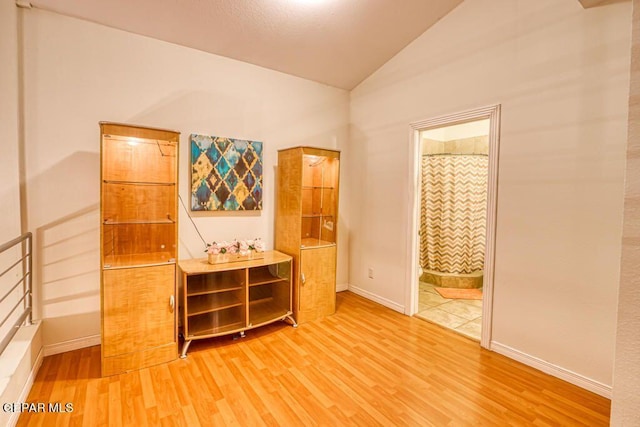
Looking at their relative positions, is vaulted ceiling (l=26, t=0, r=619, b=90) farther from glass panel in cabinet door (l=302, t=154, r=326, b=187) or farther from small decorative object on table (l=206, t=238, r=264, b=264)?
small decorative object on table (l=206, t=238, r=264, b=264)

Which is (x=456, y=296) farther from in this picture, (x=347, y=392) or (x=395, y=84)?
(x=395, y=84)

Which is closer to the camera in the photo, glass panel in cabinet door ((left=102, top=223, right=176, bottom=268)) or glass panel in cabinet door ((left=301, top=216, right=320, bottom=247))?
glass panel in cabinet door ((left=102, top=223, right=176, bottom=268))

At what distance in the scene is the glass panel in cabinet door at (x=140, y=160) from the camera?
2.49 meters

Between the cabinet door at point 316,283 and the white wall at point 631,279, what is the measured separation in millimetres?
2504

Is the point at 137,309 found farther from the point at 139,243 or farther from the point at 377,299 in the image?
the point at 377,299

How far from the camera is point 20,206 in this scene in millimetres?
2303

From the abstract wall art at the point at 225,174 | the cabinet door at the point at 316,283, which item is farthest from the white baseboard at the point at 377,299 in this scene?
the abstract wall art at the point at 225,174

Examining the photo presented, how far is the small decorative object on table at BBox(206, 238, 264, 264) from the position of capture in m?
2.82

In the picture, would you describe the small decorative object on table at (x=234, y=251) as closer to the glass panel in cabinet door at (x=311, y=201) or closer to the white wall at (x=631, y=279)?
the glass panel in cabinet door at (x=311, y=201)

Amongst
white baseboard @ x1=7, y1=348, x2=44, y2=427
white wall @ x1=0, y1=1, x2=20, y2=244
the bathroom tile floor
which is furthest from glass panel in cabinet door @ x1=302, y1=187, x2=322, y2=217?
white baseboard @ x1=7, y1=348, x2=44, y2=427

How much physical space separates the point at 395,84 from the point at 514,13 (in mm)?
1291

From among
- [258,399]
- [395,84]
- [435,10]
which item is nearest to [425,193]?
[395,84]

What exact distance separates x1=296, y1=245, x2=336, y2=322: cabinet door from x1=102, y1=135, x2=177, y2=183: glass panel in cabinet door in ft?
5.10

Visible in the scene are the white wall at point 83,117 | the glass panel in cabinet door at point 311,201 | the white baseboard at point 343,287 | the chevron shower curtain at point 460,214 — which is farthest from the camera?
the chevron shower curtain at point 460,214
